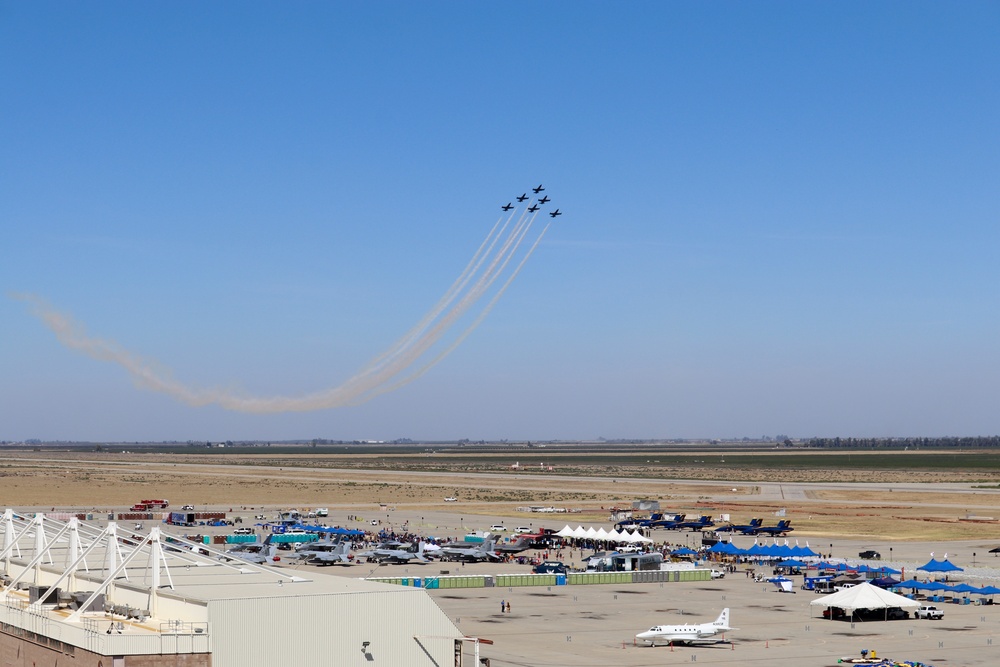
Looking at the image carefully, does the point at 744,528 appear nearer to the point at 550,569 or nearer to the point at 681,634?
the point at 550,569

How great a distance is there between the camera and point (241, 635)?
4691cm

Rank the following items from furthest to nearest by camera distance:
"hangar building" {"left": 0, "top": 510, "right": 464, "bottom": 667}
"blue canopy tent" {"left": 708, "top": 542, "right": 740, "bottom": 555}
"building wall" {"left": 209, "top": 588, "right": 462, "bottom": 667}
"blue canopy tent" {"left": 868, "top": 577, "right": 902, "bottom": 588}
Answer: "blue canopy tent" {"left": 708, "top": 542, "right": 740, "bottom": 555}, "blue canopy tent" {"left": 868, "top": 577, "right": 902, "bottom": 588}, "building wall" {"left": 209, "top": 588, "right": 462, "bottom": 667}, "hangar building" {"left": 0, "top": 510, "right": 464, "bottom": 667}

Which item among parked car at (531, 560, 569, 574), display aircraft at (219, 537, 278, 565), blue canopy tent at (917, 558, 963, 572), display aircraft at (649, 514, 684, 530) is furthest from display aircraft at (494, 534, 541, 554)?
blue canopy tent at (917, 558, 963, 572)

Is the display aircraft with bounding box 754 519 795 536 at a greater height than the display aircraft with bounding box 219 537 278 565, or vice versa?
the display aircraft with bounding box 754 519 795 536

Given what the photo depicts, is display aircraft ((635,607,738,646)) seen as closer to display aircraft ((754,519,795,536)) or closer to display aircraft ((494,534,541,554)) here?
display aircraft ((494,534,541,554))

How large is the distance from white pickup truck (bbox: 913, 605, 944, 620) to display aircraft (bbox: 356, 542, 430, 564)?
1716 inches

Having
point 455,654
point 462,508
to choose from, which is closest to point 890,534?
point 462,508

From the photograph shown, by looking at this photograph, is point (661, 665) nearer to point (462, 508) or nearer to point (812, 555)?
point (812, 555)

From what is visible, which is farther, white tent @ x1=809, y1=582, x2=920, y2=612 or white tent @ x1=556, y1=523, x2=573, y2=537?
white tent @ x1=556, y1=523, x2=573, y2=537

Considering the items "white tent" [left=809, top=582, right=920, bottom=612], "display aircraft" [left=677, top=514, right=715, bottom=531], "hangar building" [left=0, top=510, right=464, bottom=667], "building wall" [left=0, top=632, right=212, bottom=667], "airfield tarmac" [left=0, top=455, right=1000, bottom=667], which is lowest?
"airfield tarmac" [left=0, top=455, right=1000, bottom=667]

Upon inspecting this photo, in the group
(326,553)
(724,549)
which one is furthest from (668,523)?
(326,553)

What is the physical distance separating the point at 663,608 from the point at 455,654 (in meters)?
32.5

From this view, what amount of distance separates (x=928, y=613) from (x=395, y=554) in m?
45.0

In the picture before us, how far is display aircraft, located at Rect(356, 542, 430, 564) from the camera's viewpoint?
342 ft
